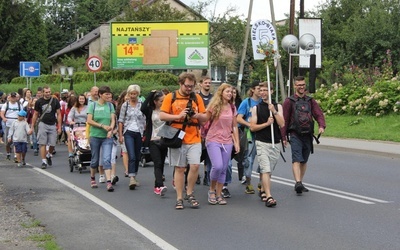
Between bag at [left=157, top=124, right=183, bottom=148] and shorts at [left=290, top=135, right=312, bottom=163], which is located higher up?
bag at [left=157, top=124, right=183, bottom=148]

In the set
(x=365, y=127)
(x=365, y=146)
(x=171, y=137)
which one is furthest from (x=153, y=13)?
(x=171, y=137)

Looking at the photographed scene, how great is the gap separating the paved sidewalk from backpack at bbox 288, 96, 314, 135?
7.39 meters

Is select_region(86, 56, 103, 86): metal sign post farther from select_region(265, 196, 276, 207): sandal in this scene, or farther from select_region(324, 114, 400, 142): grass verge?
select_region(265, 196, 276, 207): sandal

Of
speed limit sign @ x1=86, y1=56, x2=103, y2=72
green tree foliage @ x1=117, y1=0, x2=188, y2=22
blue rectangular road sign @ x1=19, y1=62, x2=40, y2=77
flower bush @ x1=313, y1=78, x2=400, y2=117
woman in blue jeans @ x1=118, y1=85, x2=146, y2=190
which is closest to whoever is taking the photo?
woman in blue jeans @ x1=118, y1=85, x2=146, y2=190

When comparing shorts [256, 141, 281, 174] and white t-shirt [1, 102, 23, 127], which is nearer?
shorts [256, 141, 281, 174]

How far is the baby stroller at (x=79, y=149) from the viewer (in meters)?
15.3

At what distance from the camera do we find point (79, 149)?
15.3 meters

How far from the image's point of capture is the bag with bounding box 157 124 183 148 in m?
10.1

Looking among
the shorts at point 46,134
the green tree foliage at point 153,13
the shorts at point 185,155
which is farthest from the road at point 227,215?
the green tree foliage at point 153,13

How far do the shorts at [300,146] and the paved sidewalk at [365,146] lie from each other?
721cm

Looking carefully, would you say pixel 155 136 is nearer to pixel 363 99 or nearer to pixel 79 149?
pixel 79 149

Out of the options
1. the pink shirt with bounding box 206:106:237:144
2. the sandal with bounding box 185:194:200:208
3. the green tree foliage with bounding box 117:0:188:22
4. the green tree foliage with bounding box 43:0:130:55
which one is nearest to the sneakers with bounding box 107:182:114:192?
the sandal with bounding box 185:194:200:208

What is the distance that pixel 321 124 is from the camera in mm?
11414

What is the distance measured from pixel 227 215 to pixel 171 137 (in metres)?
1.31
